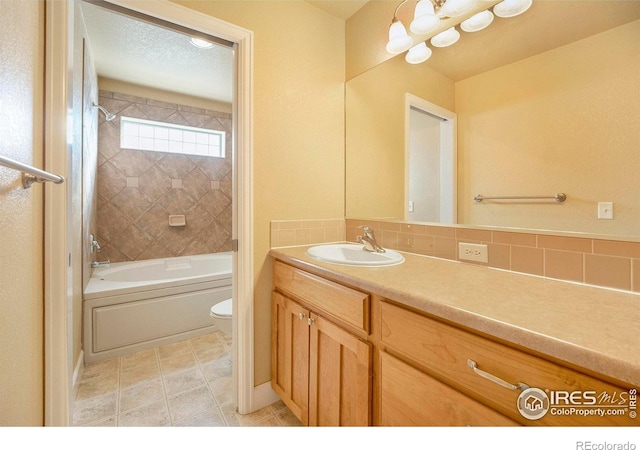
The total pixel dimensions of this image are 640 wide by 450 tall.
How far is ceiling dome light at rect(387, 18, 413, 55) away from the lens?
1.51 m

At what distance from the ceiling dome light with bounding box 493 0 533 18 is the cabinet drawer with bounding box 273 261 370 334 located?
1308 millimetres

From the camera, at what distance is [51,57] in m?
1.04

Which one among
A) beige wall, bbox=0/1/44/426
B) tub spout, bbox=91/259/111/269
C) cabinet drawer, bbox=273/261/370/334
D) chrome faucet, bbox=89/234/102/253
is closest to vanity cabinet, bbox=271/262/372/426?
cabinet drawer, bbox=273/261/370/334

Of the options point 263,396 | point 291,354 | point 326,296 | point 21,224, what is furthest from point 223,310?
point 21,224

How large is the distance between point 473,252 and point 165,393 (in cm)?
192

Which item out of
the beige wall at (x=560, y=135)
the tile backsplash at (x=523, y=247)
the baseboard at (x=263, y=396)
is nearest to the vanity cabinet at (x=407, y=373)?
the baseboard at (x=263, y=396)

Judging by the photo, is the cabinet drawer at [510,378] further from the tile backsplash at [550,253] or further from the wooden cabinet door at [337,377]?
the tile backsplash at [550,253]

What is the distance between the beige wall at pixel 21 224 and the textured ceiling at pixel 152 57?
4.04 feet

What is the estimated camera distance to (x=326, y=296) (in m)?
1.17

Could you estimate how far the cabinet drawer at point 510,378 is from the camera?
521 millimetres

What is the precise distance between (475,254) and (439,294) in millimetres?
535

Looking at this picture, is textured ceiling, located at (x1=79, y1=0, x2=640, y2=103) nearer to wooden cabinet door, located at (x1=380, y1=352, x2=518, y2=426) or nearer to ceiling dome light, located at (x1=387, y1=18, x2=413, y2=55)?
ceiling dome light, located at (x1=387, y1=18, x2=413, y2=55)

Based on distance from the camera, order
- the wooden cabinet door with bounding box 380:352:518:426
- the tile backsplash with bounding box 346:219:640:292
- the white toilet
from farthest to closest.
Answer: the white toilet, the tile backsplash with bounding box 346:219:640:292, the wooden cabinet door with bounding box 380:352:518:426

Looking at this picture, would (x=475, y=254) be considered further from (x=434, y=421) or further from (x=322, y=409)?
(x=322, y=409)
